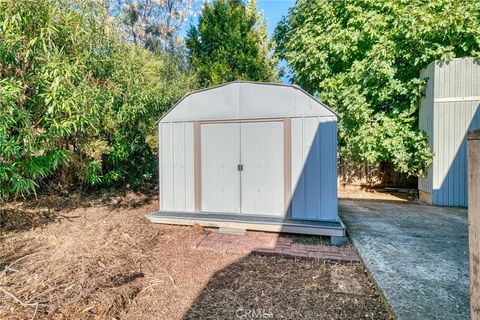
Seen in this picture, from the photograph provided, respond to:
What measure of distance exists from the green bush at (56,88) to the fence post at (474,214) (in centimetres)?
385

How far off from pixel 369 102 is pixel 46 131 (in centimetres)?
681

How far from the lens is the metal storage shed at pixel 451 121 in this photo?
17.2 feet

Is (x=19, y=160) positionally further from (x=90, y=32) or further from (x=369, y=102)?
(x=369, y=102)

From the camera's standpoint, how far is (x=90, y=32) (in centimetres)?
396

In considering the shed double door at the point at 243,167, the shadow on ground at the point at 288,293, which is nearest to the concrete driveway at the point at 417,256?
the shadow on ground at the point at 288,293

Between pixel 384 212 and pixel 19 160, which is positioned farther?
pixel 384 212

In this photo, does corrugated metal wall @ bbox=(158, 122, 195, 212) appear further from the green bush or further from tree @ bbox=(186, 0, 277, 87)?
tree @ bbox=(186, 0, 277, 87)

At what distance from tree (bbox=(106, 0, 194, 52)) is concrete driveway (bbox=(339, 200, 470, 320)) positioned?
13.5 meters

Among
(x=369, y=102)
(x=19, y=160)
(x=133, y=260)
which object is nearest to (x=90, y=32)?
(x=19, y=160)

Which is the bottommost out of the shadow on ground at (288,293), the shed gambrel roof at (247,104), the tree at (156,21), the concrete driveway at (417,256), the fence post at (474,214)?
the shadow on ground at (288,293)

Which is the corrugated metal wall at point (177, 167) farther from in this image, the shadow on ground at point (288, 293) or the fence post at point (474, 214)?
the fence post at point (474, 214)

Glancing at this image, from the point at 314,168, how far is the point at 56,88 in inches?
140

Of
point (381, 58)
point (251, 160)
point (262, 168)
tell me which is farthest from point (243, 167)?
point (381, 58)

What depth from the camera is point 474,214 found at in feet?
3.88
